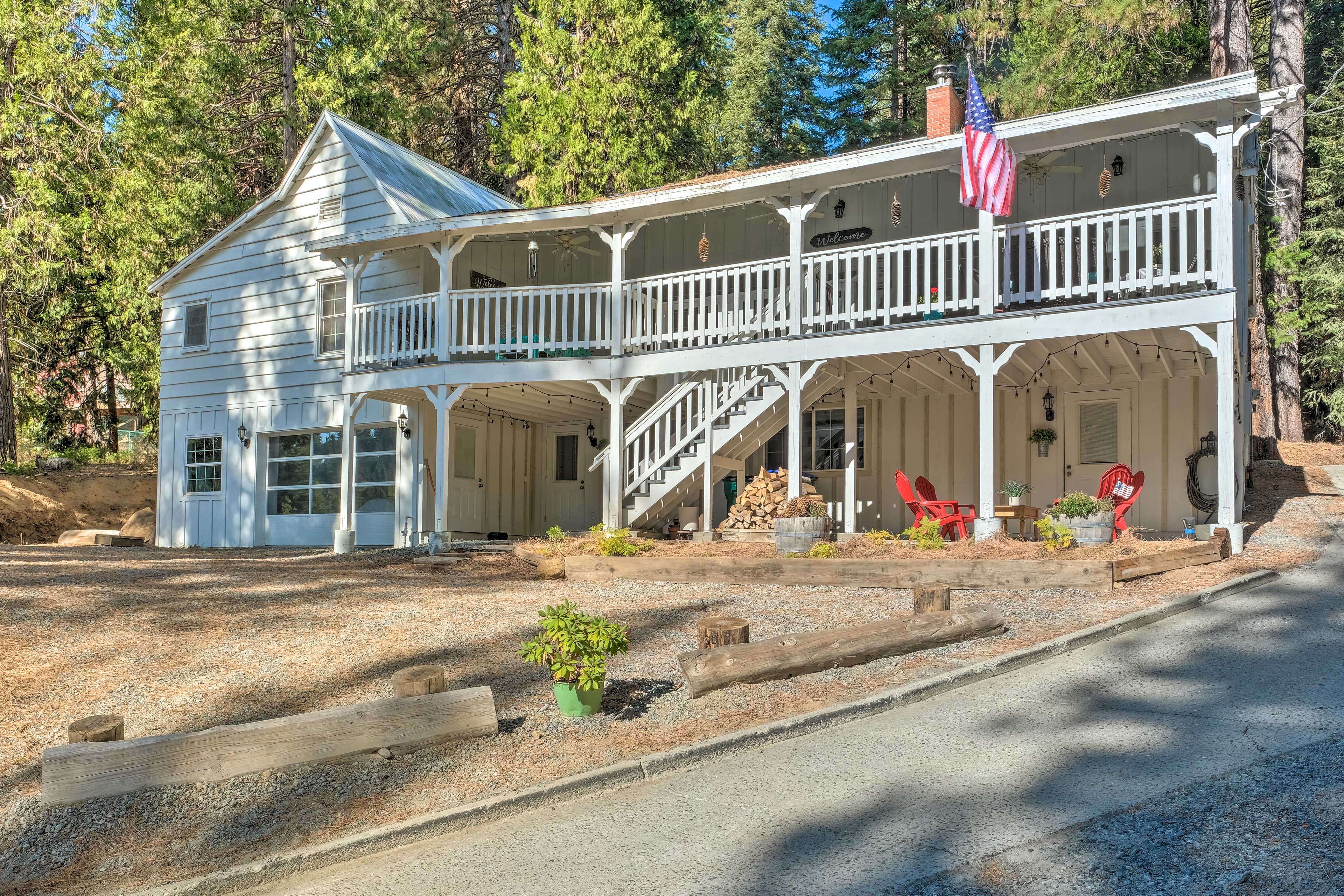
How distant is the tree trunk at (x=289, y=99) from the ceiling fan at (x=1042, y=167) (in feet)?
54.9

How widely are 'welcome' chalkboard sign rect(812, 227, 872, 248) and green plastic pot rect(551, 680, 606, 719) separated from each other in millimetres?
10598

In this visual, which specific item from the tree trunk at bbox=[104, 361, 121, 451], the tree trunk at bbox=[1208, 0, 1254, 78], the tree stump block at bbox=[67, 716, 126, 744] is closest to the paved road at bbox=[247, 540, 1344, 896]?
the tree stump block at bbox=[67, 716, 126, 744]

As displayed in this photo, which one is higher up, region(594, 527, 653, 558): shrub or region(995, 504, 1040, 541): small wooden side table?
region(995, 504, 1040, 541): small wooden side table

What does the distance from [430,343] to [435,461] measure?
2019 mm

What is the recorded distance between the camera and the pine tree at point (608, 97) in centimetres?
2475

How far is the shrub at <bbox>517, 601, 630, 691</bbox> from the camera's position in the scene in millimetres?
6141

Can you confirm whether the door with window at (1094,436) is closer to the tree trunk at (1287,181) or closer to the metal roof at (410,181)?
the tree trunk at (1287,181)

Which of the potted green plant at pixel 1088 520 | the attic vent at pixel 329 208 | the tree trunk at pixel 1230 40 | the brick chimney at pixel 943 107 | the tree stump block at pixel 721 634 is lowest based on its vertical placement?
the tree stump block at pixel 721 634

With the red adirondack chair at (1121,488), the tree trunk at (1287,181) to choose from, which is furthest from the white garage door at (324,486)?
the tree trunk at (1287,181)

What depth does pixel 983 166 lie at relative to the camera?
1140 cm

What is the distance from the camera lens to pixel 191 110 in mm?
23969

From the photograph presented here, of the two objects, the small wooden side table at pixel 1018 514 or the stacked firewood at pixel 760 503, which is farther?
the stacked firewood at pixel 760 503

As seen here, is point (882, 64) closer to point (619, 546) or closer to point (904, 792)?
point (619, 546)

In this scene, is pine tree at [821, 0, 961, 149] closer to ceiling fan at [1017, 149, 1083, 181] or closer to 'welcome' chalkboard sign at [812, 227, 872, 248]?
'welcome' chalkboard sign at [812, 227, 872, 248]
